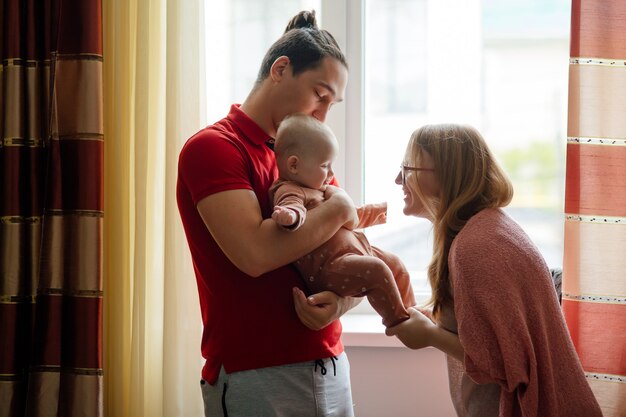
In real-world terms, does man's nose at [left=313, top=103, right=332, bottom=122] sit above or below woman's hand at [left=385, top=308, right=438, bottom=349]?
above

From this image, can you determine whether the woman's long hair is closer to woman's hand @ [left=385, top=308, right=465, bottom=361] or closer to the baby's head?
woman's hand @ [left=385, top=308, right=465, bottom=361]

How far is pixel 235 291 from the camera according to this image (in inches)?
59.7

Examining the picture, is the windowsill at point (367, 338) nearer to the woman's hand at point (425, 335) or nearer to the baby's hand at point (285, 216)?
→ the woman's hand at point (425, 335)

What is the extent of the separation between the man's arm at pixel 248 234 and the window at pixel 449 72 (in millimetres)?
1217

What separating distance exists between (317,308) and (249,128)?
0.42 metres

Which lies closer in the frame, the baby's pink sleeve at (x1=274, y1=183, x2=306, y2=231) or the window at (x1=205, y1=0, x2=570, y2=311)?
the baby's pink sleeve at (x1=274, y1=183, x2=306, y2=231)

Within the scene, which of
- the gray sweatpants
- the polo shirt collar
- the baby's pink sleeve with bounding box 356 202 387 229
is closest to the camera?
the gray sweatpants

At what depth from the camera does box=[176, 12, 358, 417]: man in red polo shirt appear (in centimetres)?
145

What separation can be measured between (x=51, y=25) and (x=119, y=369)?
43.5 inches

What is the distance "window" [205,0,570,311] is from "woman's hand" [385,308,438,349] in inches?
39.3

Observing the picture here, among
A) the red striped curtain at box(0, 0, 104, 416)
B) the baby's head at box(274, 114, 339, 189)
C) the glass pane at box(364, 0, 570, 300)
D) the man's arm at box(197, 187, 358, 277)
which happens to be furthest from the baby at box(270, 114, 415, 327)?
the glass pane at box(364, 0, 570, 300)

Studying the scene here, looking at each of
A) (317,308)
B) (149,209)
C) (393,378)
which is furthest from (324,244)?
(393,378)

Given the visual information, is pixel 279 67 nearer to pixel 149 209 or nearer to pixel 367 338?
pixel 149 209

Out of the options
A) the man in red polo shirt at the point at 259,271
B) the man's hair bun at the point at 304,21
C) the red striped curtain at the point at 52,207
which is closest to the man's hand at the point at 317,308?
the man in red polo shirt at the point at 259,271
